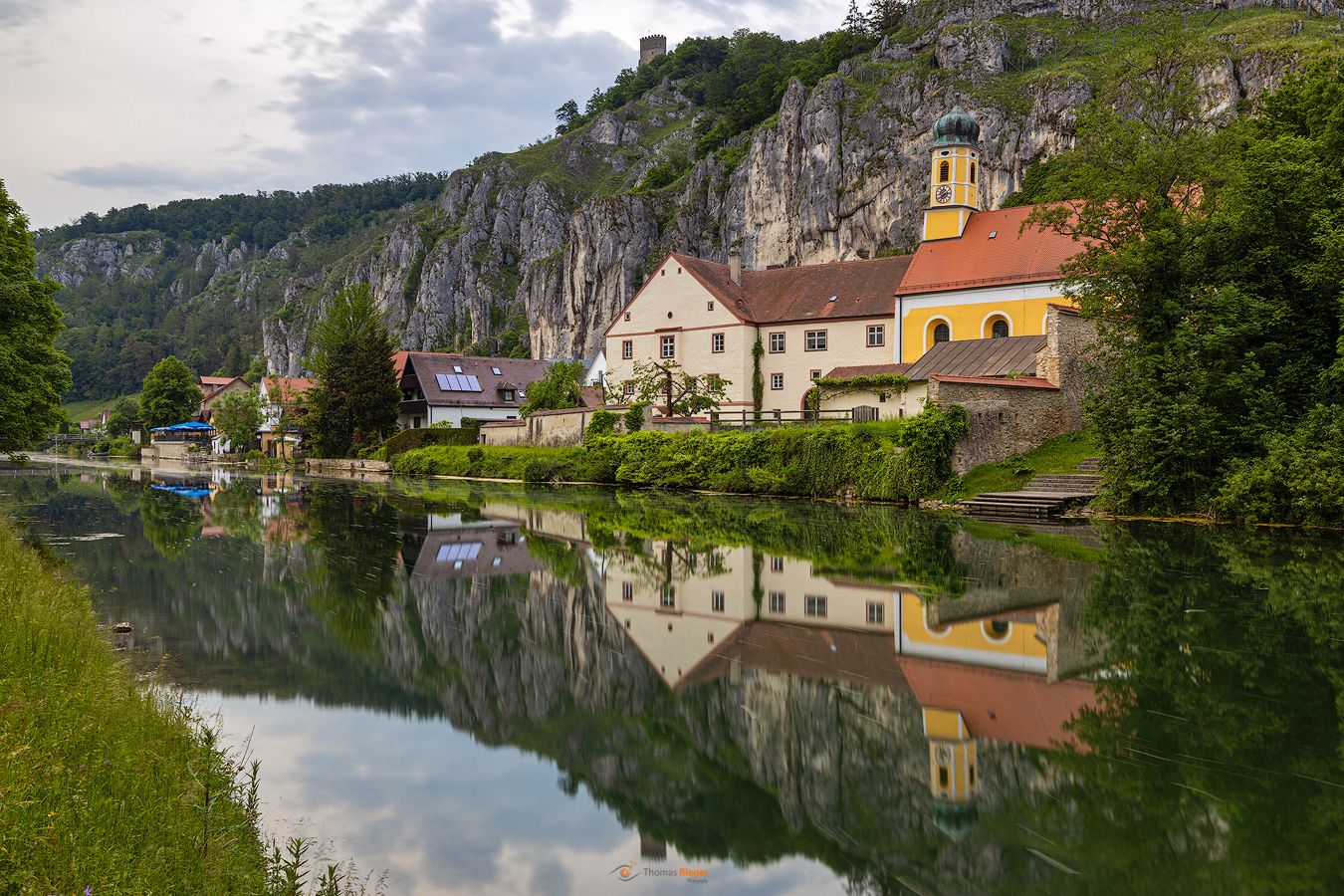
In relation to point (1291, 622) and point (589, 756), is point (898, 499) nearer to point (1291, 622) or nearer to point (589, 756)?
point (1291, 622)

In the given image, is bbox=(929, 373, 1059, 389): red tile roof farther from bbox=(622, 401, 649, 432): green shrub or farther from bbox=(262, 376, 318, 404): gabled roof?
bbox=(262, 376, 318, 404): gabled roof

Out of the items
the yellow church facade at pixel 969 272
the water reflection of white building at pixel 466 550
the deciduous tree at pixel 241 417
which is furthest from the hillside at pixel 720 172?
the deciduous tree at pixel 241 417

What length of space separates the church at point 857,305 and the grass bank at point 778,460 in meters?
4.63

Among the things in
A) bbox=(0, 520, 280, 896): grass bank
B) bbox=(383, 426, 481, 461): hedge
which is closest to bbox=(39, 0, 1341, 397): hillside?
bbox=(0, 520, 280, 896): grass bank

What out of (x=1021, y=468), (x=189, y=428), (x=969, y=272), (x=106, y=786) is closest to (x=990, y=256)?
(x=969, y=272)

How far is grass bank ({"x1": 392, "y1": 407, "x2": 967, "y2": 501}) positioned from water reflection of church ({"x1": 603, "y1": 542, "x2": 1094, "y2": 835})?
15.1 m

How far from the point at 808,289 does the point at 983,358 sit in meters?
18.2

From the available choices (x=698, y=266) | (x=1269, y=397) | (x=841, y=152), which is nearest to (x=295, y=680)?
(x=1269, y=397)

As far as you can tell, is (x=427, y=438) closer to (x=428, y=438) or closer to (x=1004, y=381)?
(x=428, y=438)

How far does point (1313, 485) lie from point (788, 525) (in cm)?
1109

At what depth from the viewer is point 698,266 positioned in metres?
54.4

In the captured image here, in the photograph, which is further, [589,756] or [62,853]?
[589,756]

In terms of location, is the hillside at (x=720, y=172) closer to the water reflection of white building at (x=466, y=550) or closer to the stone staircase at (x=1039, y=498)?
the stone staircase at (x=1039, y=498)

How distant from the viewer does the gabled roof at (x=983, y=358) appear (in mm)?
34438
